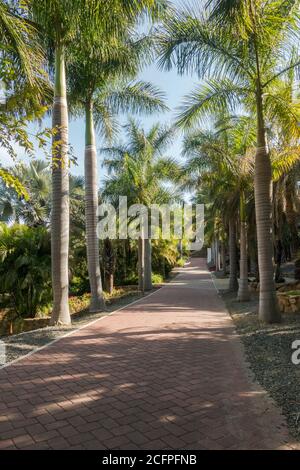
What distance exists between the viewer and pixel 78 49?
8.95m

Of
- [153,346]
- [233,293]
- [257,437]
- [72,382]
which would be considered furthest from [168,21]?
[233,293]

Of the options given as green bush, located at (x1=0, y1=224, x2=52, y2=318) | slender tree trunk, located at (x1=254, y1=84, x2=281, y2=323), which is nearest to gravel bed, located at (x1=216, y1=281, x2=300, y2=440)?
slender tree trunk, located at (x1=254, y1=84, x2=281, y2=323)

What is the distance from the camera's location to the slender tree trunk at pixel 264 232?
843 centimetres

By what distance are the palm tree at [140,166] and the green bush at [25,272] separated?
6048mm

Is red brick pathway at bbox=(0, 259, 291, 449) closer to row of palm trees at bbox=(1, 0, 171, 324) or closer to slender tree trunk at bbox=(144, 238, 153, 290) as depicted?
row of palm trees at bbox=(1, 0, 171, 324)

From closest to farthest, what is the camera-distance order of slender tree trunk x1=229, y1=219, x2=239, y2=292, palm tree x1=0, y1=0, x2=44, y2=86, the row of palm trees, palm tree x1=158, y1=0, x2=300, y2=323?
1. palm tree x1=0, y1=0, x2=44, y2=86
2. the row of palm trees
3. palm tree x1=158, y1=0, x2=300, y2=323
4. slender tree trunk x1=229, y1=219, x2=239, y2=292

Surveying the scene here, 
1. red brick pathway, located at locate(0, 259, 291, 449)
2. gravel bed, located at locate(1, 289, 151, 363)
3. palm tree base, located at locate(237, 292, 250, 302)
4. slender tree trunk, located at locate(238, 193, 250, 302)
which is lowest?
palm tree base, located at locate(237, 292, 250, 302)

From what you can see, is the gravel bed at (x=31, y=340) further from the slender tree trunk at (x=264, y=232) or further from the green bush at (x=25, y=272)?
the slender tree trunk at (x=264, y=232)

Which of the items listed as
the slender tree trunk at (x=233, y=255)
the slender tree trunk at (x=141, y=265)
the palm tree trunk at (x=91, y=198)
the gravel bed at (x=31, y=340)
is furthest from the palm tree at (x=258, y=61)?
the slender tree trunk at (x=141, y=265)

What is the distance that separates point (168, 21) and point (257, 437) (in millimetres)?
9022

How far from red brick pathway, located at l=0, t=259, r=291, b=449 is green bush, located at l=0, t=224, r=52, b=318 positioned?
225 inches

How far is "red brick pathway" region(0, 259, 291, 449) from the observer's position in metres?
3.25

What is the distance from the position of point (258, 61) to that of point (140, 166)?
10120 mm

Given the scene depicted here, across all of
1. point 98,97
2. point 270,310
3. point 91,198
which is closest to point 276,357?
point 270,310
